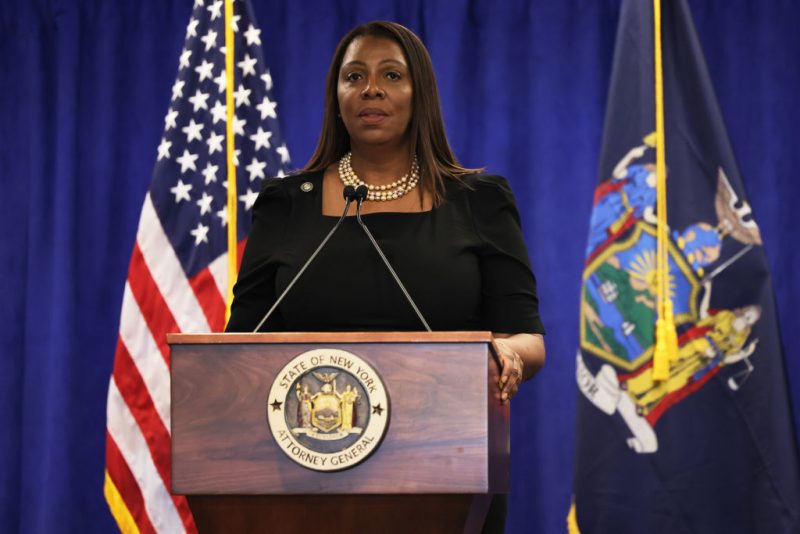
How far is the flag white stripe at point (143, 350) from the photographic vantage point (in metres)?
3.67

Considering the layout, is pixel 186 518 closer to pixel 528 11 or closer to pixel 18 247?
pixel 18 247

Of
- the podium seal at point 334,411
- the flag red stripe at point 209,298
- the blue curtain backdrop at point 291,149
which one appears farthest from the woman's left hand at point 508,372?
the blue curtain backdrop at point 291,149

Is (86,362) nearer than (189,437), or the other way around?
(189,437)

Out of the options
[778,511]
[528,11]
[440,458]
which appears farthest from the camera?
[528,11]

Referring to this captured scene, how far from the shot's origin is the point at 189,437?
1600mm

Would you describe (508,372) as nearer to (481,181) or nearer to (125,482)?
(481,181)

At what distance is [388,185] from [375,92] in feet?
0.60

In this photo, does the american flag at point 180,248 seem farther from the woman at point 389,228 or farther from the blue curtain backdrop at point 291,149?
the woman at point 389,228

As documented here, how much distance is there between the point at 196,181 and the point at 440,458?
7.82 feet

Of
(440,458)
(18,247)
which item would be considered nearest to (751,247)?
(440,458)

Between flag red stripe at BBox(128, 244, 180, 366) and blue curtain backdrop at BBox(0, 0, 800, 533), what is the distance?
0.63 metres

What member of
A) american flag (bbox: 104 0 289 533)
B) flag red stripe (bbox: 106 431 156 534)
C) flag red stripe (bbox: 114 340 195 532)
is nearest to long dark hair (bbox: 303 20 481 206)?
american flag (bbox: 104 0 289 533)

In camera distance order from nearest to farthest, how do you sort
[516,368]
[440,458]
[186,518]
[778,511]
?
[440,458], [516,368], [778,511], [186,518]

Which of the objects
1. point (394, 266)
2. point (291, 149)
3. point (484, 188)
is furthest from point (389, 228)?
point (291, 149)
